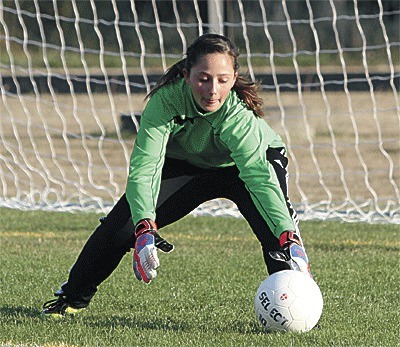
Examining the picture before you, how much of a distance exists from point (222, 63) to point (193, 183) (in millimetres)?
758

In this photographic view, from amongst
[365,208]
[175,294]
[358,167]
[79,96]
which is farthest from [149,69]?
[175,294]

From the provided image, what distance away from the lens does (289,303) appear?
4617mm

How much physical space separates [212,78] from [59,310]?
1547 millimetres

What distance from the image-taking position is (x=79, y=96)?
19156mm

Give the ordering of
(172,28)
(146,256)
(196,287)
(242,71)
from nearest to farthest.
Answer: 1. (146,256)
2. (196,287)
3. (242,71)
4. (172,28)

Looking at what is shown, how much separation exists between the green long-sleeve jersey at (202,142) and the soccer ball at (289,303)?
9.5 inches

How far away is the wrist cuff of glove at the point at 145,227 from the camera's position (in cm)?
445

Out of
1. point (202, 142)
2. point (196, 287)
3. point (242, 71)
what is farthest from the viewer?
point (242, 71)

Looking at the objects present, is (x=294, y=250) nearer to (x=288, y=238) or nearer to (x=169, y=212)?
(x=288, y=238)

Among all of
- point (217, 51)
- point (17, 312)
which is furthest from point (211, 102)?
point (17, 312)

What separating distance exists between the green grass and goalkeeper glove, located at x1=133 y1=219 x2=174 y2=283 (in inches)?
18.3

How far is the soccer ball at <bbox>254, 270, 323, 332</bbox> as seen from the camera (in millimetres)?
4641

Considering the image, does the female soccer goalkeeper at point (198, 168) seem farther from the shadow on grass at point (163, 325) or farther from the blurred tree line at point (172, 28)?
the blurred tree line at point (172, 28)

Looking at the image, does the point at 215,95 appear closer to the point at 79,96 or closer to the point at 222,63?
the point at 222,63
